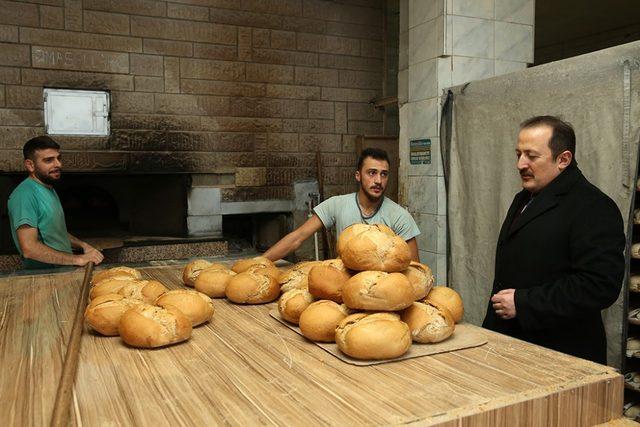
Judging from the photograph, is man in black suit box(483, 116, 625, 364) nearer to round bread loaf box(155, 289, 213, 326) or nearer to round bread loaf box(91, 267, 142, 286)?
round bread loaf box(155, 289, 213, 326)

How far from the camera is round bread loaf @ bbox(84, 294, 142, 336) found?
1309 mm

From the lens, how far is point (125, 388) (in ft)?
3.31

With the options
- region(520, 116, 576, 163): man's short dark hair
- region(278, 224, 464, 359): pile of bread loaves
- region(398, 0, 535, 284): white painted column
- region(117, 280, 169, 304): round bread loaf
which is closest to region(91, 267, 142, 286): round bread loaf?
region(117, 280, 169, 304): round bread loaf

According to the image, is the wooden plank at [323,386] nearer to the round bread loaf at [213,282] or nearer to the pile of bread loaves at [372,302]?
the pile of bread loaves at [372,302]

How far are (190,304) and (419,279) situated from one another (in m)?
0.58

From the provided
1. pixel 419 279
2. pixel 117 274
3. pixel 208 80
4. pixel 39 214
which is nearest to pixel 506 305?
pixel 419 279

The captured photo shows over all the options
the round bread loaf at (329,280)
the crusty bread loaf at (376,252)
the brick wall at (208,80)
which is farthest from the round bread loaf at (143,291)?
the brick wall at (208,80)

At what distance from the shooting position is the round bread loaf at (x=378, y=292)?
3.90 feet

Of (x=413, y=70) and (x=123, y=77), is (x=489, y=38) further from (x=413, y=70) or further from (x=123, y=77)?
(x=123, y=77)

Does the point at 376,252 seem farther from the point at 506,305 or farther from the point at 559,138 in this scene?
the point at 559,138

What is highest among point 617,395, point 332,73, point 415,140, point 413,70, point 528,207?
point 332,73

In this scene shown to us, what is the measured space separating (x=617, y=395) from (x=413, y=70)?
2706mm

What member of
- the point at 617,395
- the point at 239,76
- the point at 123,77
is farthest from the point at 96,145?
the point at 617,395

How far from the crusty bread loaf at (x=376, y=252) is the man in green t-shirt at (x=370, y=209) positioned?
122 centimetres
